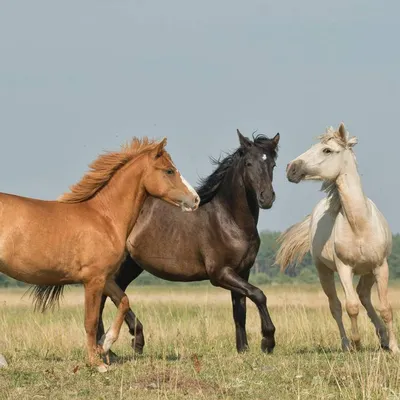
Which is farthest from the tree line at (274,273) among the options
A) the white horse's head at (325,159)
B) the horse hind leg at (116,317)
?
the horse hind leg at (116,317)

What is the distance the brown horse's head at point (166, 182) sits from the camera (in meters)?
9.00

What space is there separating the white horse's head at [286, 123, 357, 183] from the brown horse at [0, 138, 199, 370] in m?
1.97

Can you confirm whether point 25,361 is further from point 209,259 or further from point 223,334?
point 223,334

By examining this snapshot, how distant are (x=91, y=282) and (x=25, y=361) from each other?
1.37 m

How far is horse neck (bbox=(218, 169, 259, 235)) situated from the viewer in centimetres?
1084

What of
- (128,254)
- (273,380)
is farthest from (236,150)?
(273,380)

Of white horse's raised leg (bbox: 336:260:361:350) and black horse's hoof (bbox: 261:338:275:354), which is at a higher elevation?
white horse's raised leg (bbox: 336:260:361:350)

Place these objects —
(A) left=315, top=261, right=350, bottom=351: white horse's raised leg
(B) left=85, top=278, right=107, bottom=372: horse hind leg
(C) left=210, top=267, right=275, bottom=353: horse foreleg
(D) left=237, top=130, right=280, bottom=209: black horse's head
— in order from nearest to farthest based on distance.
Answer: (B) left=85, top=278, right=107, bottom=372: horse hind leg
(C) left=210, top=267, right=275, bottom=353: horse foreleg
(D) left=237, top=130, right=280, bottom=209: black horse's head
(A) left=315, top=261, right=350, bottom=351: white horse's raised leg

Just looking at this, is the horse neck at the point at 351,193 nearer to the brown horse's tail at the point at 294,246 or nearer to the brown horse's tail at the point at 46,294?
the brown horse's tail at the point at 294,246

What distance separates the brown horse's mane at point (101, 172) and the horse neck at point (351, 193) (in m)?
2.46

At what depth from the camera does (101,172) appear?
9.20m

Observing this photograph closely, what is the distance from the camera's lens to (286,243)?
12914 mm

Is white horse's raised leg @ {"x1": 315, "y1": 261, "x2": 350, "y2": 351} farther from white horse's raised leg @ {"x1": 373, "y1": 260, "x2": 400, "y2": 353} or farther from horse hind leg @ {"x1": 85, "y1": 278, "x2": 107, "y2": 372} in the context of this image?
horse hind leg @ {"x1": 85, "y1": 278, "x2": 107, "y2": 372}

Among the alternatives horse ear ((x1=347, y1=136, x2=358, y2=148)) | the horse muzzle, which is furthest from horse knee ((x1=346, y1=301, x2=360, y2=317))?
horse ear ((x1=347, y1=136, x2=358, y2=148))
